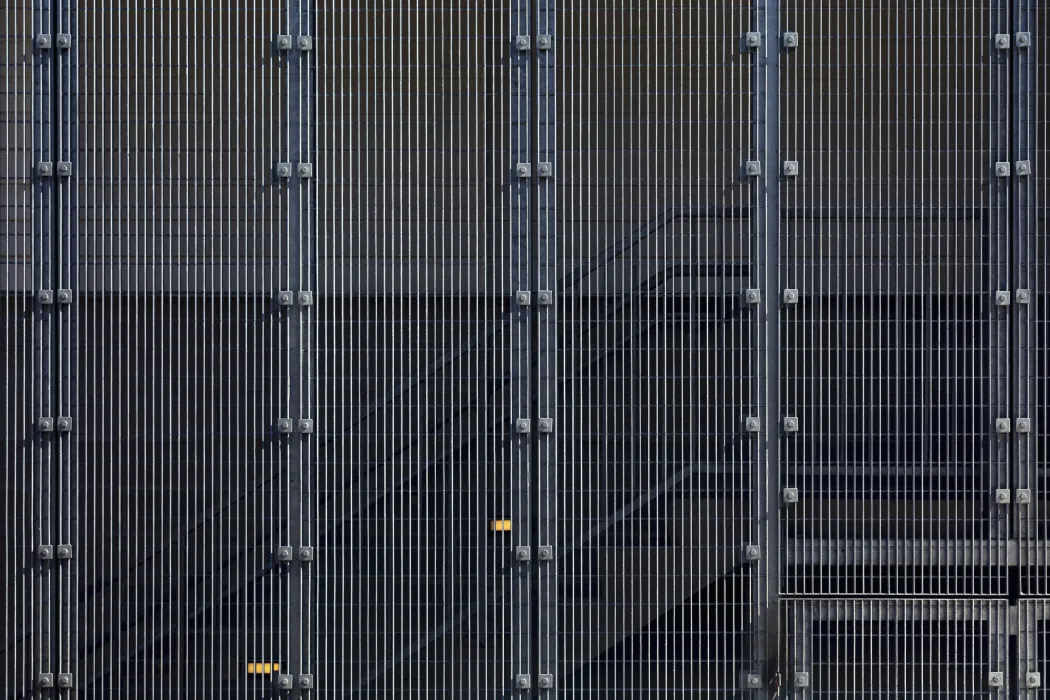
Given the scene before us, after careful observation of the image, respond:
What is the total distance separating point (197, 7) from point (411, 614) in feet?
14.5

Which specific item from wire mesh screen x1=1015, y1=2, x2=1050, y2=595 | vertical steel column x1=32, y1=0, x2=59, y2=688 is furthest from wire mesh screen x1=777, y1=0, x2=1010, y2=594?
vertical steel column x1=32, y1=0, x2=59, y2=688

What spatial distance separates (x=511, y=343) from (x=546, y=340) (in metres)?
0.24

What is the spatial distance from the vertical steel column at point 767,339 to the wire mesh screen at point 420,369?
160 cm


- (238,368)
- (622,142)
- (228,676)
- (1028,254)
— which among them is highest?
(622,142)

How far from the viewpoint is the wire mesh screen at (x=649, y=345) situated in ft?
26.1

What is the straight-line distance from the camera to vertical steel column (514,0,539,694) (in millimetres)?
7977

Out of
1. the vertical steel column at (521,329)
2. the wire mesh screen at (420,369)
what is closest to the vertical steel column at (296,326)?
the wire mesh screen at (420,369)

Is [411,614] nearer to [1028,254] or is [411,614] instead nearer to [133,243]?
[133,243]

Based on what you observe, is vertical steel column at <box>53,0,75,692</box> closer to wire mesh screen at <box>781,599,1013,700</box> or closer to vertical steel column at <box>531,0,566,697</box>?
vertical steel column at <box>531,0,566,697</box>

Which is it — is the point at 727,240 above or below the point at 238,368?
above

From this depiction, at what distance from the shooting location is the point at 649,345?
799 centimetres

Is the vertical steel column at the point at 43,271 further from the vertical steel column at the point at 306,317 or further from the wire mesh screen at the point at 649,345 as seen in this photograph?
the wire mesh screen at the point at 649,345

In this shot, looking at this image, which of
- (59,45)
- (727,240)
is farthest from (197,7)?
(727,240)

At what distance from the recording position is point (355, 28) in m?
A: 8.01
